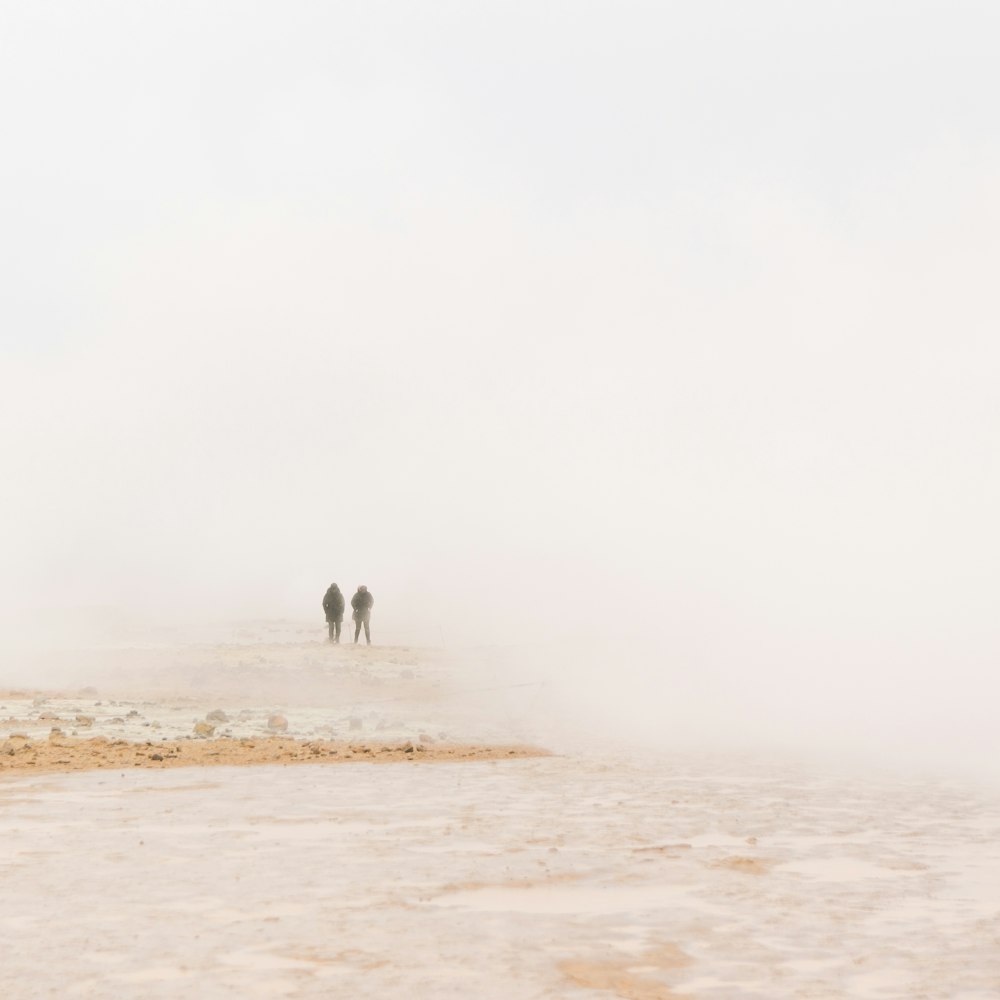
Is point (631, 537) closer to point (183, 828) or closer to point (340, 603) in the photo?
point (340, 603)

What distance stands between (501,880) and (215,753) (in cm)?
911

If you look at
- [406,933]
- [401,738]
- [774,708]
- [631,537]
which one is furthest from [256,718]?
[631,537]

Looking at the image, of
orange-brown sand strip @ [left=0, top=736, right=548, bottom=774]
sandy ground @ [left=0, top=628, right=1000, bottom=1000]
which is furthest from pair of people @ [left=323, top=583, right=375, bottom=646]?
sandy ground @ [left=0, top=628, right=1000, bottom=1000]

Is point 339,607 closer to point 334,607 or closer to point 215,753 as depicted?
point 334,607

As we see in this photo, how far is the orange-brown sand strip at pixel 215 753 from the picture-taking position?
16797 mm

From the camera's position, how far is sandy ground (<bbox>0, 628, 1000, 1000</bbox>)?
23.9 ft

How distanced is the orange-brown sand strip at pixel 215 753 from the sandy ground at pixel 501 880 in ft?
0.95

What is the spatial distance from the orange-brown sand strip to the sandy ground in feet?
0.95

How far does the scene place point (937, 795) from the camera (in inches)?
571

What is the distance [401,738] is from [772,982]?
13786mm

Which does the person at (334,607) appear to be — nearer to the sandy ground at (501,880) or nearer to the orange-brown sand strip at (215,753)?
the orange-brown sand strip at (215,753)

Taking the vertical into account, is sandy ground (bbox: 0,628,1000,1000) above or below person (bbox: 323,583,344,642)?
below

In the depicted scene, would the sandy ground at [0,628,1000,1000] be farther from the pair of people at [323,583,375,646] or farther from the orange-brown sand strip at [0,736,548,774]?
the pair of people at [323,583,375,646]

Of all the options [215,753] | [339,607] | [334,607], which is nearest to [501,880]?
[215,753]
